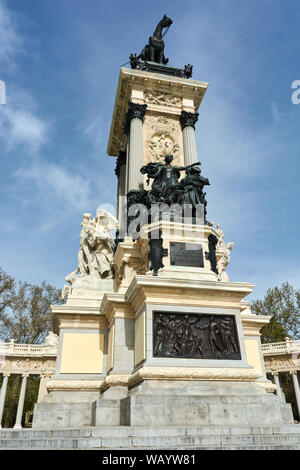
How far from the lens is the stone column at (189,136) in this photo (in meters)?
16.2

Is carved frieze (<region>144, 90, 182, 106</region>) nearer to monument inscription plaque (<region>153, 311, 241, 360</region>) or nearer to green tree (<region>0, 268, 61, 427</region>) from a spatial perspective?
monument inscription plaque (<region>153, 311, 241, 360</region>)

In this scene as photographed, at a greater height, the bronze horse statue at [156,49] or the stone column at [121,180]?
the bronze horse statue at [156,49]

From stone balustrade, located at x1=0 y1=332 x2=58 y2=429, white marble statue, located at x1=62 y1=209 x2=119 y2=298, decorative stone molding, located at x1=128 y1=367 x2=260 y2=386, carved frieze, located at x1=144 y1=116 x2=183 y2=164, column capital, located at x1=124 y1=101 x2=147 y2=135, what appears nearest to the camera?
decorative stone molding, located at x1=128 y1=367 x2=260 y2=386

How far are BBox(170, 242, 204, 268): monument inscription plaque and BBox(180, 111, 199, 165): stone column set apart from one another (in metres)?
6.04

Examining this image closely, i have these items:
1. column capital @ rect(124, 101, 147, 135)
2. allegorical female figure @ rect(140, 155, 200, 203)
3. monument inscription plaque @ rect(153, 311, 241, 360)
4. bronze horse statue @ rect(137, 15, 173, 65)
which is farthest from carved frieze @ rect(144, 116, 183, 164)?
monument inscription plaque @ rect(153, 311, 241, 360)

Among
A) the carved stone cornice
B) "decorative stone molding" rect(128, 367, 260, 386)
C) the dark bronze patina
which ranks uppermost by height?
the dark bronze patina

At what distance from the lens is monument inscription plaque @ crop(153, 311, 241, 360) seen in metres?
8.81

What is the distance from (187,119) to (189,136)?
3.46 ft

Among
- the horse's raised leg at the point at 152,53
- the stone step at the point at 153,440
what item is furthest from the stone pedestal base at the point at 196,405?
the horse's raised leg at the point at 152,53

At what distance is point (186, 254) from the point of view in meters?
10.9

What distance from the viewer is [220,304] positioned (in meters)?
9.59

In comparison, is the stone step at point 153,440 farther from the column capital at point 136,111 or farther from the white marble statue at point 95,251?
the column capital at point 136,111

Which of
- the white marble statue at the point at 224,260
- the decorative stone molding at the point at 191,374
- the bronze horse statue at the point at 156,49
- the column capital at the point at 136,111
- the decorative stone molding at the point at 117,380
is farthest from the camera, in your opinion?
the bronze horse statue at the point at 156,49
